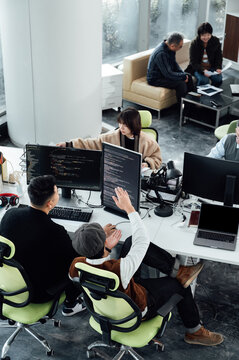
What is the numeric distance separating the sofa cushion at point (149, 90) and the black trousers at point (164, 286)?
4.22 meters

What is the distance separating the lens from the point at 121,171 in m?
4.12

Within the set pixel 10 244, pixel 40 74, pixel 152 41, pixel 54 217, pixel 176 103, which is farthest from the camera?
pixel 152 41

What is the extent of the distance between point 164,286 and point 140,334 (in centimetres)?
45

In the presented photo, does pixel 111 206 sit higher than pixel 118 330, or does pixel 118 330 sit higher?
pixel 111 206

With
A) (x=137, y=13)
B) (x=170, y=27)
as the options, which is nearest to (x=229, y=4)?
(x=170, y=27)

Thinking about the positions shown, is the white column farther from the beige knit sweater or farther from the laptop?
the laptop

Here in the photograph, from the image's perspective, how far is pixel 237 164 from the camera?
408cm

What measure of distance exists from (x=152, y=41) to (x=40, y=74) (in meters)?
3.88

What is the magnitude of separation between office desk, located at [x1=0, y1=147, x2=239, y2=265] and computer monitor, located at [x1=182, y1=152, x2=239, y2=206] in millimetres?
286

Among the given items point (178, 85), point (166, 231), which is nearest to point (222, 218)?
point (166, 231)

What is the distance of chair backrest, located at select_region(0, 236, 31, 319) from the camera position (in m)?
3.40

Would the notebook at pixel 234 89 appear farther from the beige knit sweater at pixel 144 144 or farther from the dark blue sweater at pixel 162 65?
the beige knit sweater at pixel 144 144

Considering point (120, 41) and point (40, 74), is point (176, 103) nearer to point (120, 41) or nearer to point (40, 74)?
point (120, 41)


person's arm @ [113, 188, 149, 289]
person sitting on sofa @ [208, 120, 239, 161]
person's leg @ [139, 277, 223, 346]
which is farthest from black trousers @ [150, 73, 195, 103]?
person's leg @ [139, 277, 223, 346]
